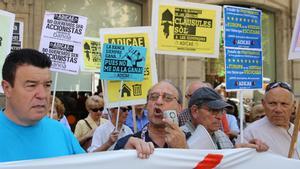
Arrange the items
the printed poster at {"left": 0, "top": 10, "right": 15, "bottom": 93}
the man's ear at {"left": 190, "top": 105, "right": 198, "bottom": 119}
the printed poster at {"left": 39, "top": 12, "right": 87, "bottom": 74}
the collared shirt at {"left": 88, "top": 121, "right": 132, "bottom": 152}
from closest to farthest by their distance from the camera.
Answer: the man's ear at {"left": 190, "top": 105, "right": 198, "bottom": 119} → the printed poster at {"left": 0, "top": 10, "right": 15, "bottom": 93} → the collared shirt at {"left": 88, "top": 121, "right": 132, "bottom": 152} → the printed poster at {"left": 39, "top": 12, "right": 87, "bottom": 74}

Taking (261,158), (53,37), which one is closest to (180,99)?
(261,158)

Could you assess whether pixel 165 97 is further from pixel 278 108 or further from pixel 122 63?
pixel 122 63

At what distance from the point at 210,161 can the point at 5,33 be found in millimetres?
2496

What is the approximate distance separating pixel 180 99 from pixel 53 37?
2321 mm

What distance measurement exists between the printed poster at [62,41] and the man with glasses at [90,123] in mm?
1010

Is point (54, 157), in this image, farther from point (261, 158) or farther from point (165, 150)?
point (261, 158)

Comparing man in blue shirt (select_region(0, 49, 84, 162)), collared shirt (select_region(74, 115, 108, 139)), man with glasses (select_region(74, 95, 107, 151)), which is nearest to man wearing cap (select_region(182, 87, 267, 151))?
man in blue shirt (select_region(0, 49, 84, 162))

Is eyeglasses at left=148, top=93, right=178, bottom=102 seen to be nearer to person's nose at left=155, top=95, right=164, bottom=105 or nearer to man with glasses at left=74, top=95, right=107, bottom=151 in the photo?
person's nose at left=155, top=95, right=164, bottom=105

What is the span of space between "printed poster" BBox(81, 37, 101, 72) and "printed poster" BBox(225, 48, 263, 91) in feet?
8.99

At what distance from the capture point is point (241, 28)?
4895 millimetres

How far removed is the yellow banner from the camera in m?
5.46

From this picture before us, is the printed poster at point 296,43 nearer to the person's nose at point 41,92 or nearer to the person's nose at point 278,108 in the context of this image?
the person's nose at point 278,108

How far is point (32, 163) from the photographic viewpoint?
2500 mm

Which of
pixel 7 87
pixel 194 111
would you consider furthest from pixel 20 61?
pixel 194 111
